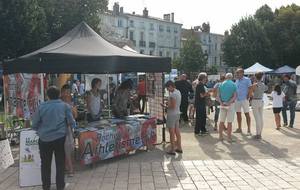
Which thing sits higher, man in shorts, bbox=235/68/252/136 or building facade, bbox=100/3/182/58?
building facade, bbox=100/3/182/58

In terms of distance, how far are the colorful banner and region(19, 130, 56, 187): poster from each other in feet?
3.51

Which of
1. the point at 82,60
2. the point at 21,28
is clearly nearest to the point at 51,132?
the point at 82,60

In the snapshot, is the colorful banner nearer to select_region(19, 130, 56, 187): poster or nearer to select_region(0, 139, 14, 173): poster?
select_region(19, 130, 56, 187): poster

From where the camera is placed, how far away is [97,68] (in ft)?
29.9

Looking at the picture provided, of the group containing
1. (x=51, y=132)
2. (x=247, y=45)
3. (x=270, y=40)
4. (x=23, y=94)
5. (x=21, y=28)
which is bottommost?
(x=51, y=132)

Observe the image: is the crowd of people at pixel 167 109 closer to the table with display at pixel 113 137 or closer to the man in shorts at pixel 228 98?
the man in shorts at pixel 228 98

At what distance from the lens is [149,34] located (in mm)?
95812

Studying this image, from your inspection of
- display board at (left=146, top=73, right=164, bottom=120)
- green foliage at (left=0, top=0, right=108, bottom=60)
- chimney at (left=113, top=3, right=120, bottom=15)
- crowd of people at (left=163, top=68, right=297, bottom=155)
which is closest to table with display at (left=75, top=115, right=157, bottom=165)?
crowd of people at (left=163, top=68, right=297, bottom=155)

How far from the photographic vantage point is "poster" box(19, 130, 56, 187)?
7.55 m

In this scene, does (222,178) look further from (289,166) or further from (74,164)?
(74,164)

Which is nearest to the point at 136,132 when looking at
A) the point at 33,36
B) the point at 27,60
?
the point at 27,60

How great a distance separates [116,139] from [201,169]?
1.89 m

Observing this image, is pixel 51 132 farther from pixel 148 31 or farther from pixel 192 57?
pixel 148 31

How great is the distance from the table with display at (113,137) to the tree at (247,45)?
45.7 meters
